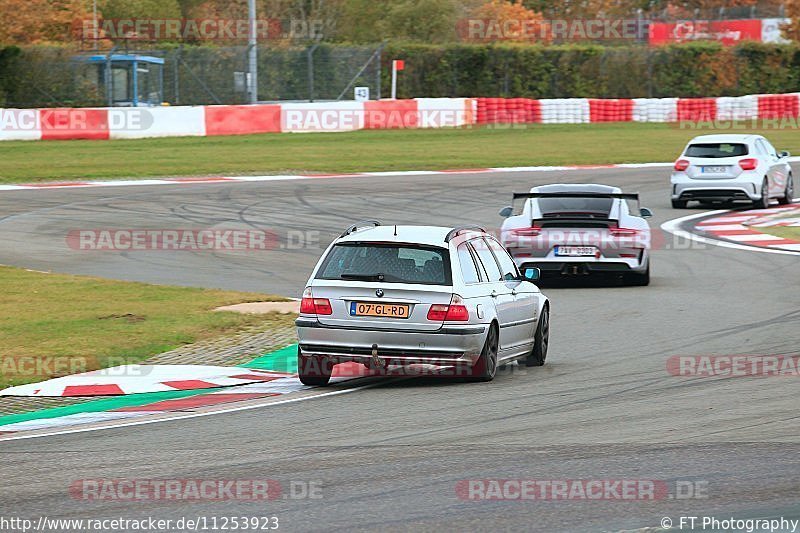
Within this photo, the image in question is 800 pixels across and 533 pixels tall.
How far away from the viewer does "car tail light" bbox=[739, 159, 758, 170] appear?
92.0 ft

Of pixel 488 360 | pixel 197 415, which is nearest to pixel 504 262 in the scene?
pixel 488 360

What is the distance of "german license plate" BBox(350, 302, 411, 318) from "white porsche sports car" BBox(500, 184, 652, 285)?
729 centimetres

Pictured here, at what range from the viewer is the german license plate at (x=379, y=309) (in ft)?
35.5

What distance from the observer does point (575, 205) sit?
18.2 meters

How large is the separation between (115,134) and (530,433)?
3373cm

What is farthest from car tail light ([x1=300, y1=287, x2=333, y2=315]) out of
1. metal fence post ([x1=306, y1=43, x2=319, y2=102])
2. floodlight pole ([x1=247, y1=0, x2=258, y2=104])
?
metal fence post ([x1=306, y1=43, x2=319, y2=102])

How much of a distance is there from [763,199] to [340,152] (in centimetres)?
1473

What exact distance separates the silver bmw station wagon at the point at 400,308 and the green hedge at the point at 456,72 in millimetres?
36667

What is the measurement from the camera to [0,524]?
6.51 metres

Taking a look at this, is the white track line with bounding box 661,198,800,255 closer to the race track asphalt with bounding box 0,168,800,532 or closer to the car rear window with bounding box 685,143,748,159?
the car rear window with bounding box 685,143,748,159

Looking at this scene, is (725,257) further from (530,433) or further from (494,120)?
(494,120)

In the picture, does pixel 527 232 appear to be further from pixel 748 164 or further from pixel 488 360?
pixel 748 164

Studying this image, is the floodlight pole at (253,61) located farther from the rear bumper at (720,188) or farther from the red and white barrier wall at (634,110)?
the rear bumper at (720,188)

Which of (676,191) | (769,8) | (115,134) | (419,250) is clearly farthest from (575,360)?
(769,8)
